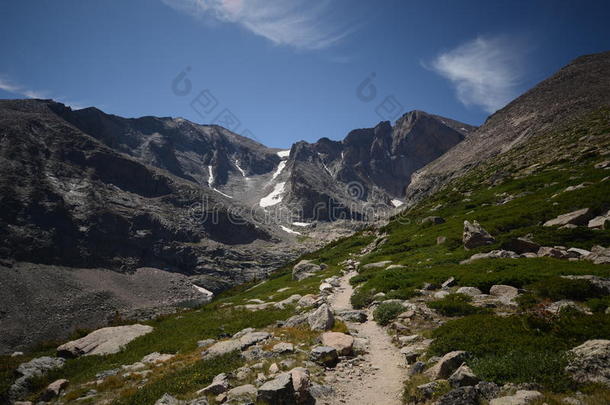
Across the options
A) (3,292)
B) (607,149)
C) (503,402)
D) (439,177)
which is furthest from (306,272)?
(3,292)

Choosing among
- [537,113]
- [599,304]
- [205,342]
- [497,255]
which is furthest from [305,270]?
[537,113]

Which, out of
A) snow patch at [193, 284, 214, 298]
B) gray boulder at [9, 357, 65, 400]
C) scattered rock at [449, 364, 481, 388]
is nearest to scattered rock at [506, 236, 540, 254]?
scattered rock at [449, 364, 481, 388]

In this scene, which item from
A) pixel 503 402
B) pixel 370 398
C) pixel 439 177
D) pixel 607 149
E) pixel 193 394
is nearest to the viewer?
pixel 503 402

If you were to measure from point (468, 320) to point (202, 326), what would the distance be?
16390 mm

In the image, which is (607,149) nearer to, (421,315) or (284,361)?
(421,315)

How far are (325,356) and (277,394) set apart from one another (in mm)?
3216

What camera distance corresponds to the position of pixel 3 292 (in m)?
98.0

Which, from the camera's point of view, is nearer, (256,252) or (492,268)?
(492,268)

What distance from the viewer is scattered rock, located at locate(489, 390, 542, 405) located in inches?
231

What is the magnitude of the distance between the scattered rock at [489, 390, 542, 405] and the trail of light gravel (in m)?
2.72

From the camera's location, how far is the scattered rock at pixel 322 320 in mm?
13997

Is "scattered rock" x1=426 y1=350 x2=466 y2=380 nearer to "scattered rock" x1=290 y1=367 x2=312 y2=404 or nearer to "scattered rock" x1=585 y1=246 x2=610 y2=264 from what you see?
"scattered rock" x1=290 y1=367 x2=312 y2=404

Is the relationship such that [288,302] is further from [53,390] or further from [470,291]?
[53,390]

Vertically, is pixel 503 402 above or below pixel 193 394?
above
